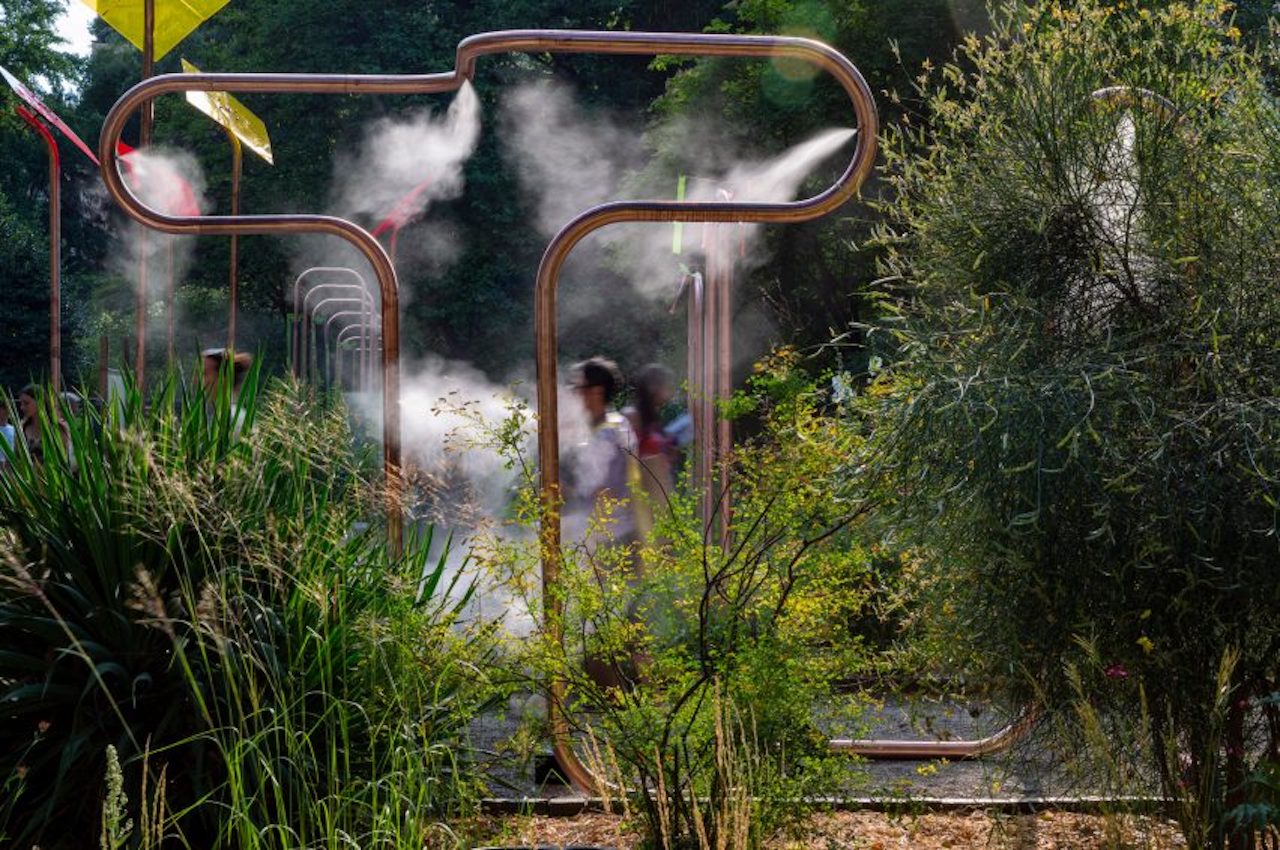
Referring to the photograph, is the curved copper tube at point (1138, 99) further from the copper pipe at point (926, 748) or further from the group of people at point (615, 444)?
the group of people at point (615, 444)

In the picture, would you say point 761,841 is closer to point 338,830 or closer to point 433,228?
point 338,830

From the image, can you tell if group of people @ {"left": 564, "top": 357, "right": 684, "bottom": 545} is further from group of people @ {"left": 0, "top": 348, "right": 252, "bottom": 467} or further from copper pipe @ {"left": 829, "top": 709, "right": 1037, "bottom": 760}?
copper pipe @ {"left": 829, "top": 709, "right": 1037, "bottom": 760}

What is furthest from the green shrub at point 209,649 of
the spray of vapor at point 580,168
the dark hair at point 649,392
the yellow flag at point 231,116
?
the spray of vapor at point 580,168

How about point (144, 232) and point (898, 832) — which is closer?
point (898, 832)

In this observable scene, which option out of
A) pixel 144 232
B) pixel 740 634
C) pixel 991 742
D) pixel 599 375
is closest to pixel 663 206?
pixel 740 634

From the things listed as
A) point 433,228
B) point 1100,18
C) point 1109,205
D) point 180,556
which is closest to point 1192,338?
point 1109,205

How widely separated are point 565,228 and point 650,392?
108 inches

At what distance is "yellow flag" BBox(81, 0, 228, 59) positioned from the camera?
847cm

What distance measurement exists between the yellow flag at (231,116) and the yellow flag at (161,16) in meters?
0.16

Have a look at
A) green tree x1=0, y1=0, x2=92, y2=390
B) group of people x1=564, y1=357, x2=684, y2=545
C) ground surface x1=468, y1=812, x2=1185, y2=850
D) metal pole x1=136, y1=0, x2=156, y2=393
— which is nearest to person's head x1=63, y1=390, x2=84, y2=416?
metal pole x1=136, y1=0, x2=156, y2=393

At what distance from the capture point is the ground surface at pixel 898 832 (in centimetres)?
404

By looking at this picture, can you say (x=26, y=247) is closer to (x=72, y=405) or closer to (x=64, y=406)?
(x=72, y=405)

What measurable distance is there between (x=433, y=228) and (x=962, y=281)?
3039cm

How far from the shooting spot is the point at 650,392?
7.51 m
